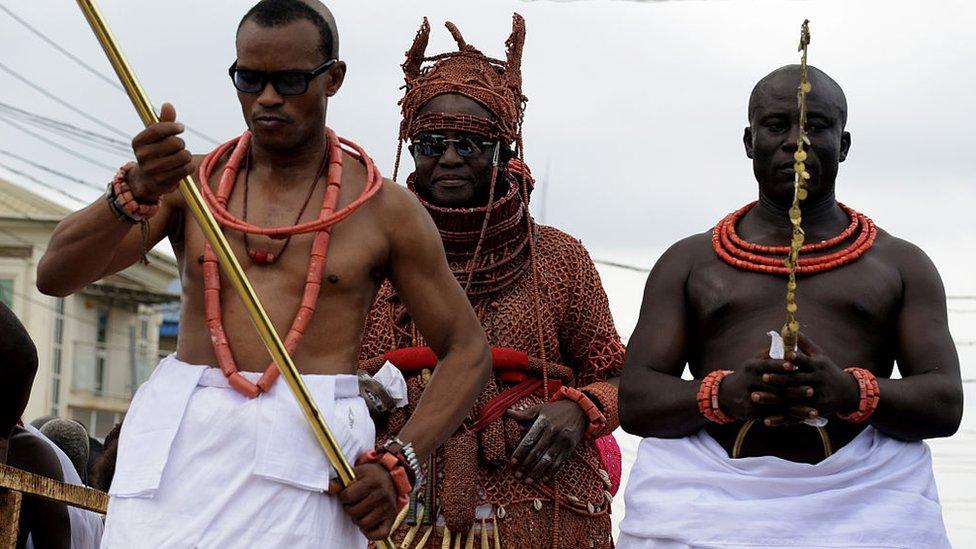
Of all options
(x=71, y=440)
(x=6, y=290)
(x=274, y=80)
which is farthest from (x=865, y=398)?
(x=6, y=290)

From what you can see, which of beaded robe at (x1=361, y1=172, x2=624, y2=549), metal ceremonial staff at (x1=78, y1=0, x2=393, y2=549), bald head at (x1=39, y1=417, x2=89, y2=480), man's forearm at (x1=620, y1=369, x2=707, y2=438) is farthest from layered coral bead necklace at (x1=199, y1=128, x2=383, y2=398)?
bald head at (x1=39, y1=417, x2=89, y2=480)

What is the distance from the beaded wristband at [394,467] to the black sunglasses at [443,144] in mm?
2137

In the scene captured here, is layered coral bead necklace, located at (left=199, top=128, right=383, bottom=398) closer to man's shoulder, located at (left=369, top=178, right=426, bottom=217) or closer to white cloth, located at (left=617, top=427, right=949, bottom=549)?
man's shoulder, located at (left=369, top=178, right=426, bottom=217)

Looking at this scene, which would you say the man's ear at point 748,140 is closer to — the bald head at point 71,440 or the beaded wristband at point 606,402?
the beaded wristband at point 606,402

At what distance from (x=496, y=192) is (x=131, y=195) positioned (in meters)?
2.51

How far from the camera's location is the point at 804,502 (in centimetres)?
526

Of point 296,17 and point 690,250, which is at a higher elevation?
point 296,17

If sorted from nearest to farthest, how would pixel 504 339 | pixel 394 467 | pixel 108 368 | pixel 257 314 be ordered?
pixel 257 314, pixel 394 467, pixel 504 339, pixel 108 368

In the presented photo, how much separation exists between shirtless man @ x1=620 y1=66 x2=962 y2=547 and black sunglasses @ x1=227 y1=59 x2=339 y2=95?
1325 millimetres

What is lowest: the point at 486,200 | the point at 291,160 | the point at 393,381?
the point at 393,381

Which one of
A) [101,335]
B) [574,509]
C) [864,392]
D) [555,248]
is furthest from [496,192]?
[101,335]

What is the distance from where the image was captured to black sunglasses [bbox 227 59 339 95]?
523cm

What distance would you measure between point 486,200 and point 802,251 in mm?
1761

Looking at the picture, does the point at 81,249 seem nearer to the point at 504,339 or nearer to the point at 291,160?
the point at 291,160
